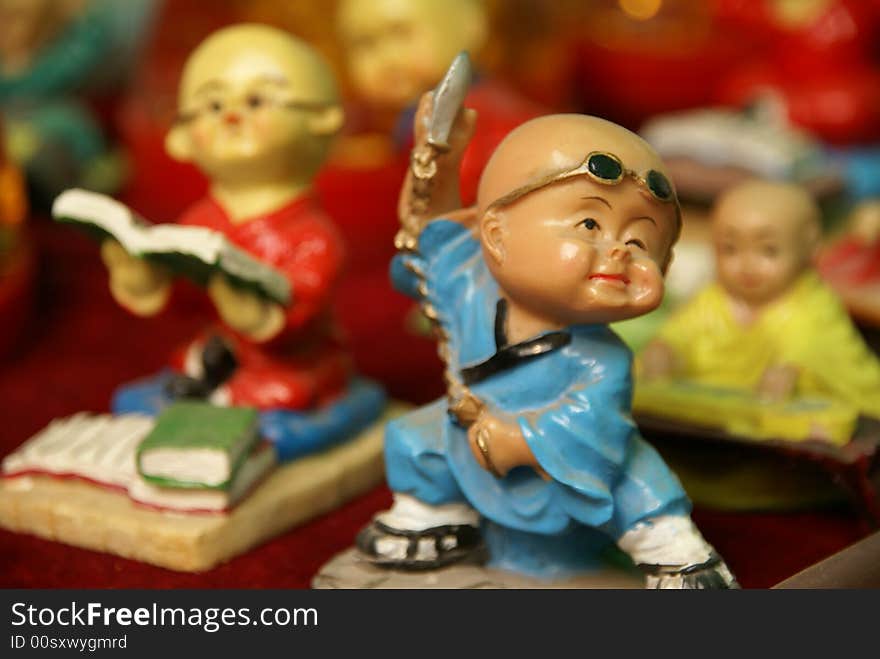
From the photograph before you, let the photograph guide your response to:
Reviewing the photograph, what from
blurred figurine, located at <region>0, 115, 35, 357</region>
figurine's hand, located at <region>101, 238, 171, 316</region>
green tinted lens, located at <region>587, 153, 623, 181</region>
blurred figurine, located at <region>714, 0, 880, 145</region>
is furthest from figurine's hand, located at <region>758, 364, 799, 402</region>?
blurred figurine, located at <region>714, 0, 880, 145</region>

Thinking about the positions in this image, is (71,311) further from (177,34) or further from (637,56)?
(637,56)

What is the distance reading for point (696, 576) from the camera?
1.51 m

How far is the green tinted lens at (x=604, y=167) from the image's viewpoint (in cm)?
143

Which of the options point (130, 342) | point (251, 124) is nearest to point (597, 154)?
point (251, 124)

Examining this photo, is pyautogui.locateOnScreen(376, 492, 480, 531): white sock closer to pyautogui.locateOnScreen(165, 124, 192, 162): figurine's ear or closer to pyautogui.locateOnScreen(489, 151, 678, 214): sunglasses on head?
pyautogui.locateOnScreen(489, 151, 678, 214): sunglasses on head

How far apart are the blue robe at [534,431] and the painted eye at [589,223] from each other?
11cm

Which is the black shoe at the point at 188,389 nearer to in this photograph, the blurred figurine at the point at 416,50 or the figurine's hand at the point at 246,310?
the figurine's hand at the point at 246,310

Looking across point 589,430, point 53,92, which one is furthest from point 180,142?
point 53,92

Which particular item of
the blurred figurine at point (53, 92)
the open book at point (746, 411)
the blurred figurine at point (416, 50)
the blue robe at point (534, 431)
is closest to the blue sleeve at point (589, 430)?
the blue robe at point (534, 431)

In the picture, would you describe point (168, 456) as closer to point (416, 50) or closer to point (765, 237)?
point (765, 237)

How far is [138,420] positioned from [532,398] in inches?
25.7

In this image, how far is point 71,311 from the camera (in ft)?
8.89

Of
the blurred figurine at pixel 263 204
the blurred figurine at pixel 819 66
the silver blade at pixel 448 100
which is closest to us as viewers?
the silver blade at pixel 448 100

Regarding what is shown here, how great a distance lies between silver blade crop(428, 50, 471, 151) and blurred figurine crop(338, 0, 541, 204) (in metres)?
0.77
